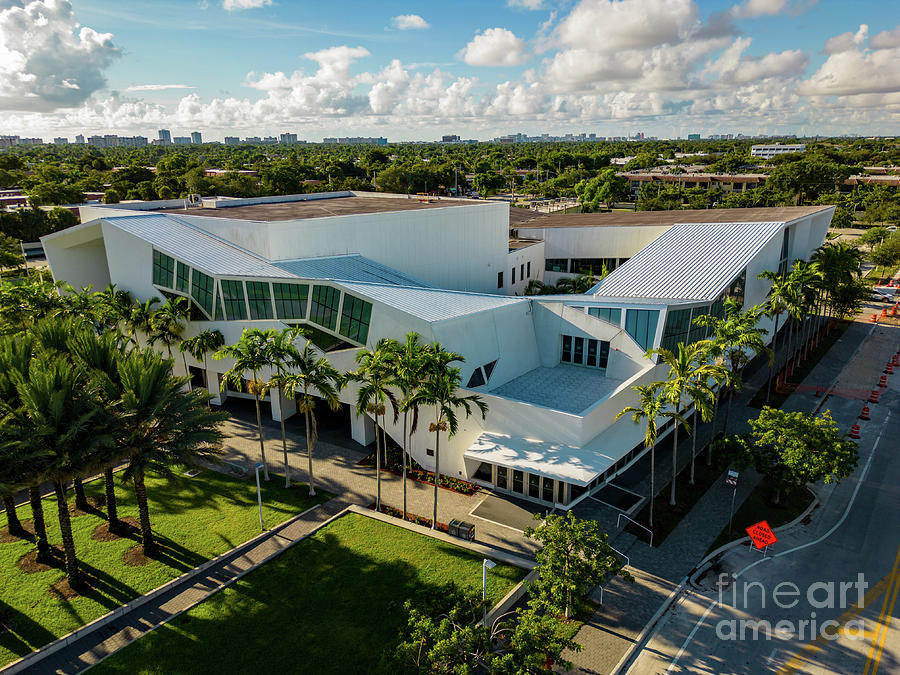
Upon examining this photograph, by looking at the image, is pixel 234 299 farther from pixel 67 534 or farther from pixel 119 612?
pixel 119 612

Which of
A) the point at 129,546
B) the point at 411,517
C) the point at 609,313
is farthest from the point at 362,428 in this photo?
the point at 609,313

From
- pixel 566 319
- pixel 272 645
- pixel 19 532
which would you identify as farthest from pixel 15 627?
pixel 566 319

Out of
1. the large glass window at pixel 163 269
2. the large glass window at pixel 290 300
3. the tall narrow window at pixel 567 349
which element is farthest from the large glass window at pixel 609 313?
the large glass window at pixel 163 269

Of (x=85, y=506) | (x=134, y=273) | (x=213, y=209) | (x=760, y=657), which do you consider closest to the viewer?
(x=760, y=657)

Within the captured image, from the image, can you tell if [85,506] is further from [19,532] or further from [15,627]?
[15,627]

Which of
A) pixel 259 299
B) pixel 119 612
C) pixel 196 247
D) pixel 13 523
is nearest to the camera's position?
pixel 119 612

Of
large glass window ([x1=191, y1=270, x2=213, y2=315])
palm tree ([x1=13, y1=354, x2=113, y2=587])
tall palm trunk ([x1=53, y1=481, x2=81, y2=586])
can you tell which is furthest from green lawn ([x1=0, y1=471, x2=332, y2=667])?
large glass window ([x1=191, y1=270, x2=213, y2=315])

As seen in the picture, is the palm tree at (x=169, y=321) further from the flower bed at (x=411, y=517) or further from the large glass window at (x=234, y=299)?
the flower bed at (x=411, y=517)
